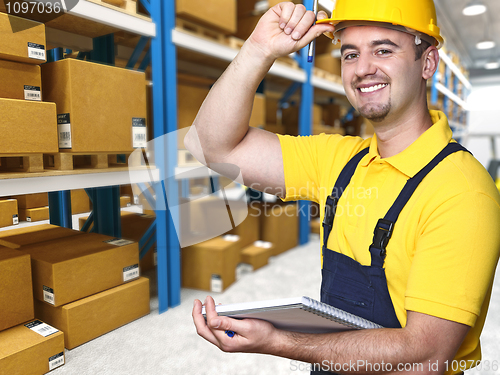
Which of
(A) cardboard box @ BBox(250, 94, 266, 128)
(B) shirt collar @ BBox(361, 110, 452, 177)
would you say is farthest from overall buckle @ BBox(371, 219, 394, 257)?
(A) cardboard box @ BBox(250, 94, 266, 128)

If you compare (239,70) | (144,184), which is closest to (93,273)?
(144,184)

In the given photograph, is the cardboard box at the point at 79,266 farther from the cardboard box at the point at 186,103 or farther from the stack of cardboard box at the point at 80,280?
the cardboard box at the point at 186,103

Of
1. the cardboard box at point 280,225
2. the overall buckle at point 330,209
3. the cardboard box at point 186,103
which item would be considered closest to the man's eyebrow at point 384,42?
the overall buckle at point 330,209

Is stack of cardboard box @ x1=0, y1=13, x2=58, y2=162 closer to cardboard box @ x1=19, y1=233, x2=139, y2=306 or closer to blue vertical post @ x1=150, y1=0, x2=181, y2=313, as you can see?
cardboard box @ x1=19, y1=233, x2=139, y2=306

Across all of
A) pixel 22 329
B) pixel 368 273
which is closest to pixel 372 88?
pixel 368 273

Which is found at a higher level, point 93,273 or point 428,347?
point 428,347

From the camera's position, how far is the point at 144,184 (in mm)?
2426

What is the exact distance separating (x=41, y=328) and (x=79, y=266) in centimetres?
36

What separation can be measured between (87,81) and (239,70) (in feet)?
3.61

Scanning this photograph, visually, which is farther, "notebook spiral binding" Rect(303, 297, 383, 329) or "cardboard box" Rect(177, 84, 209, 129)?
"cardboard box" Rect(177, 84, 209, 129)

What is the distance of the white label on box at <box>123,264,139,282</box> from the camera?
2299 millimetres

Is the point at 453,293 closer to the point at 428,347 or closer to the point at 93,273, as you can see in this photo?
the point at 428,347

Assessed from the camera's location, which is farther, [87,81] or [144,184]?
[144,184]

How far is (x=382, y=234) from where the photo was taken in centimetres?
99
